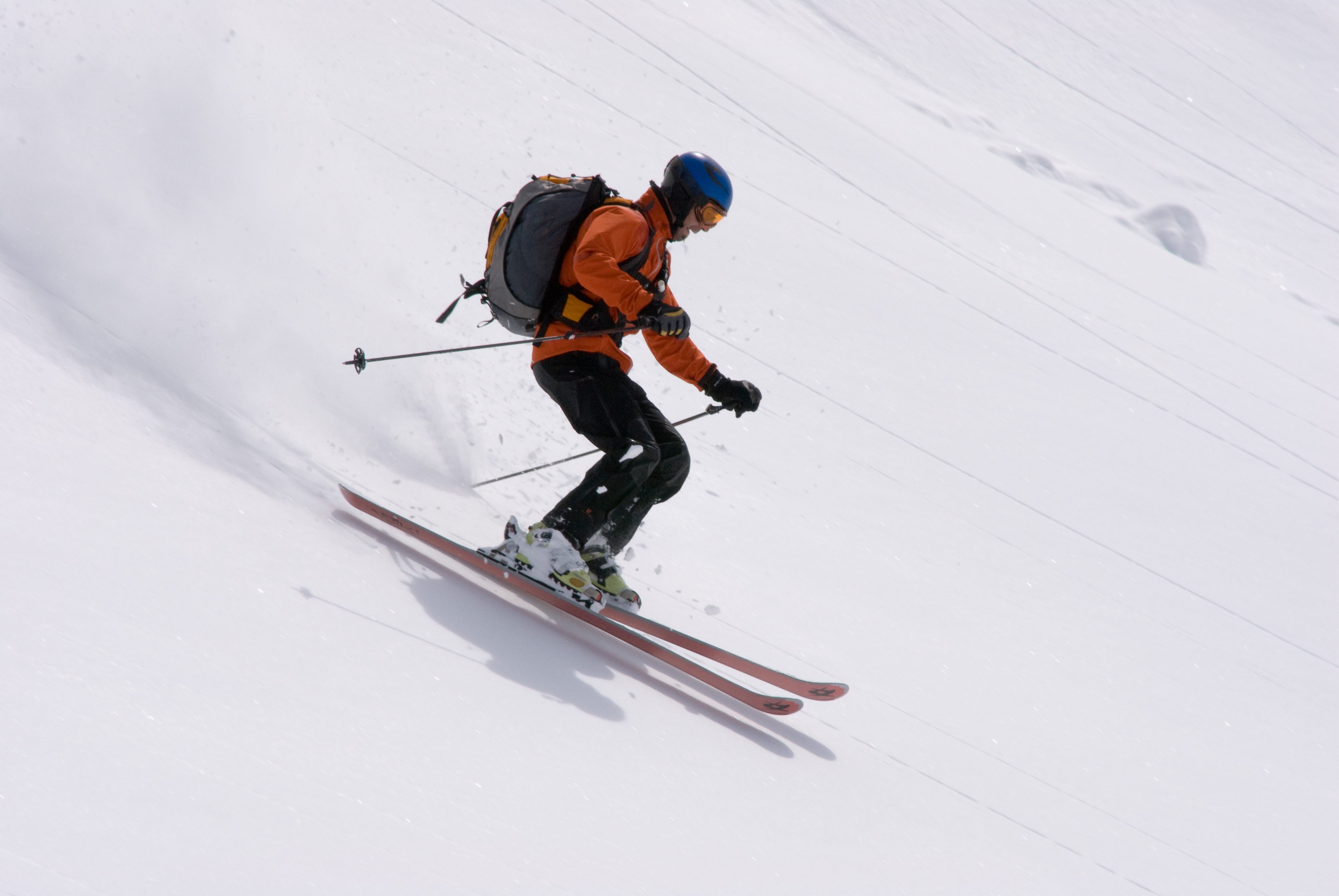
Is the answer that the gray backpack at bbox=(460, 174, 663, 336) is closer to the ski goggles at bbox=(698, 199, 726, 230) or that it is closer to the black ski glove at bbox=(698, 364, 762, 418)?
the ski goggles at bbox=(698, 199, 726, 230)

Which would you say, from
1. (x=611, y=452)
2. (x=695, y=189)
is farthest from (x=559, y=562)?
(x=695, y=189)

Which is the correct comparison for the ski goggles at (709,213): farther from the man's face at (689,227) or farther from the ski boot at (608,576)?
the ski boot at (608,576)

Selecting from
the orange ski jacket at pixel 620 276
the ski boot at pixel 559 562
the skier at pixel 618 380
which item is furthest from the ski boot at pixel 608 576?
the orange ski jacket at pixel 620 276

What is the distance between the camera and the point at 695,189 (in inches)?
154

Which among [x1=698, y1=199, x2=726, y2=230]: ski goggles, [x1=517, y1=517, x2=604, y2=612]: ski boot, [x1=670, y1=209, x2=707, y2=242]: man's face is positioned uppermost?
[x1=698, y1=199, x2=726, y2=230]: ski goggles

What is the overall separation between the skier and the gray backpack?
18 mm

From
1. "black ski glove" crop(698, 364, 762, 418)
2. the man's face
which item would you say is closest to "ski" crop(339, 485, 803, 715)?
"black ski glove" crop(698, 364, 762, 418)

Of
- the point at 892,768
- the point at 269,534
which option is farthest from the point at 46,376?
the point at 892,768

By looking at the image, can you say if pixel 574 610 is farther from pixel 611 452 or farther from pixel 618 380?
pixel 618 380

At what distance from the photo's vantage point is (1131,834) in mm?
4266

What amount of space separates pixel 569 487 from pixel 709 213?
1898 millimetres

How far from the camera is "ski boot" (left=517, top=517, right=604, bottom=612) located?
12.8 feet

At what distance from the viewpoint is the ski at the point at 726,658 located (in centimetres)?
398

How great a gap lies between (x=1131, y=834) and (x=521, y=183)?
6.44 meters
